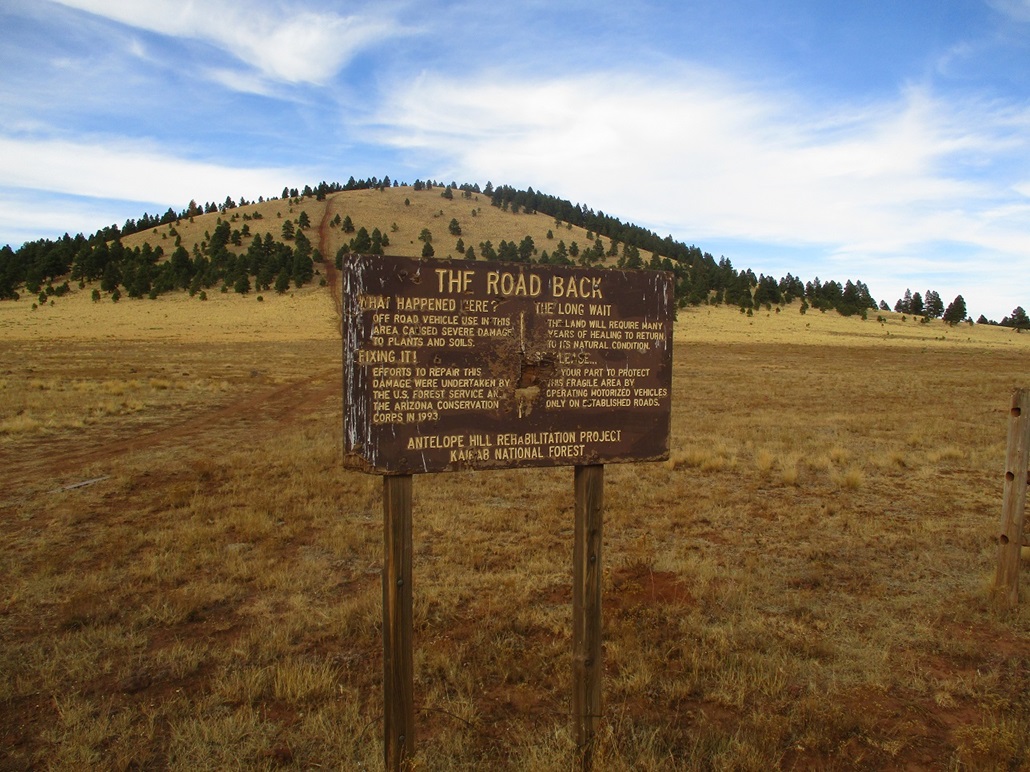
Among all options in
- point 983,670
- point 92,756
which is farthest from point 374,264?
point 983,670

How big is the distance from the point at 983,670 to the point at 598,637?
308 centimetres

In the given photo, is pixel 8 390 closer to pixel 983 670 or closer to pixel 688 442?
pixel 688 442

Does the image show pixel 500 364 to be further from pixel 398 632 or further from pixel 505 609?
pixel 505 609

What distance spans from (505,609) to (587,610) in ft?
6.87

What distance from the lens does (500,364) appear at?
11.2ft

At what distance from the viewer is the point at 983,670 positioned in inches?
187

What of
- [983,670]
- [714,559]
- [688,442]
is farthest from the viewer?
[688,442]

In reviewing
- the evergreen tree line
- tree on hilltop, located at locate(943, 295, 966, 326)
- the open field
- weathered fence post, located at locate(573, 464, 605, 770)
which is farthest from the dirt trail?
tree on hilltop, located at locate(943, 295, 966, 326)

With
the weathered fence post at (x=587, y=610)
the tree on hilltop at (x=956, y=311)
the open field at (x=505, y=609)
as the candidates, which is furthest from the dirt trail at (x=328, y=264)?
the tree on hilltop at (x=956, y=311)

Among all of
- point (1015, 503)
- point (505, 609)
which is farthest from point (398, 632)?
point (1015, 503)

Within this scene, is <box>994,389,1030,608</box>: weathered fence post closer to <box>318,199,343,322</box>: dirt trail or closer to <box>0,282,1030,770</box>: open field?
<box>0,282,1030,770</box>: open field

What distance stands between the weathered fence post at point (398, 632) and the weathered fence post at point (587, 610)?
0.92 meters

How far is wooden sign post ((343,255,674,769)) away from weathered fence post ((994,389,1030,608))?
13.0 feet

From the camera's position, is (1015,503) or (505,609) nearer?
(505,609)
